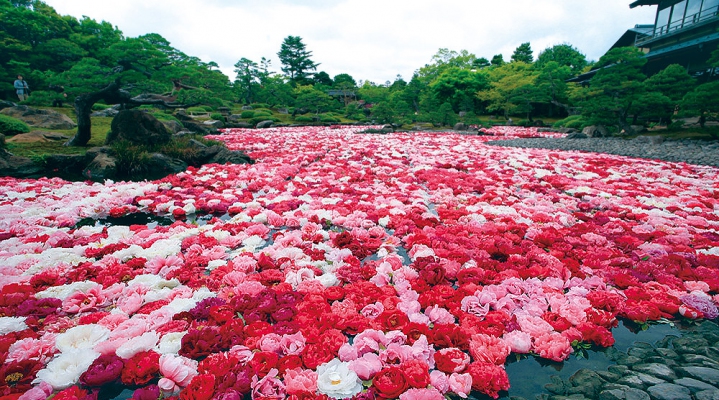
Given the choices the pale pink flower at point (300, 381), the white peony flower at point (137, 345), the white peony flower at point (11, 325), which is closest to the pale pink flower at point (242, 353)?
the pale pink flower at point (300, 381)

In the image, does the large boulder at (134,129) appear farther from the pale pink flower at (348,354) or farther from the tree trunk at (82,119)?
the pale pink flower at (348,354)

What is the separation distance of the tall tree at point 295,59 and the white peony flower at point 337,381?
58.7 metres

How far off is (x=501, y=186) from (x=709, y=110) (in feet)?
47.2

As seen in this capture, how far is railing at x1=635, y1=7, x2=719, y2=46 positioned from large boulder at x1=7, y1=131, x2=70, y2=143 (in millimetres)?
33410

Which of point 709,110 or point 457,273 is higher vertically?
point 709,110

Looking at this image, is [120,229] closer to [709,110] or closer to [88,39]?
[709,110]

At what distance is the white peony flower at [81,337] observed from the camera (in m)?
1.99

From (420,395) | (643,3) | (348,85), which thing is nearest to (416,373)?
(420,395)

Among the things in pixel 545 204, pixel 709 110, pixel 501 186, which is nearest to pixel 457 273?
pixel 545 204

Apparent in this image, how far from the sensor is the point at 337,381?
172cm

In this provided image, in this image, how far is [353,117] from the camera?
3481cm

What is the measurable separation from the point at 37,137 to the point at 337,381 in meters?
13.5

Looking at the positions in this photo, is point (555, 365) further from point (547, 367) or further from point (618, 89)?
point (618, 89)

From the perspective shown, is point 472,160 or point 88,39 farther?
point 88,39
